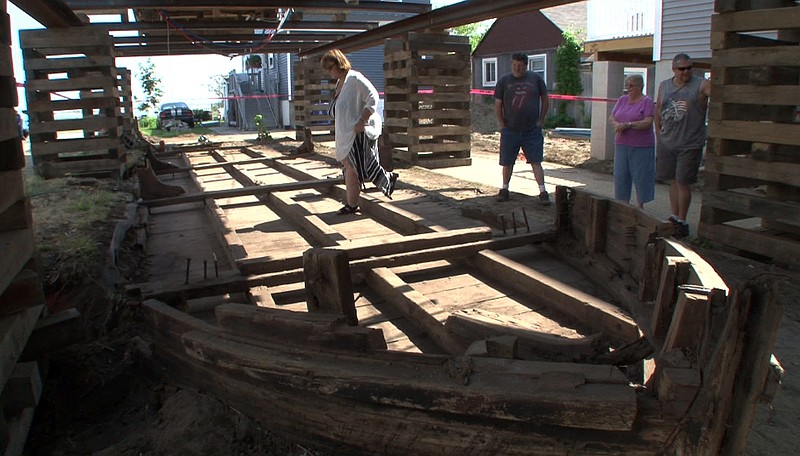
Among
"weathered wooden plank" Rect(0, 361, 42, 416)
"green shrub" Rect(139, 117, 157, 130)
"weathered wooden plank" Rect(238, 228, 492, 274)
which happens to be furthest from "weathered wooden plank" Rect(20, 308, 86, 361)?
"green shrub" Rect(139, 117, 157, 130)

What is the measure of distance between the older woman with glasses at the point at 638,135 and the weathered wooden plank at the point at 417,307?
141 inches

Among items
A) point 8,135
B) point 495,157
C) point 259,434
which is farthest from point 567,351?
point 495,157

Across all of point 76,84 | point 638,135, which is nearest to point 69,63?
point 76,84

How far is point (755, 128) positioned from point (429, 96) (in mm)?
7216

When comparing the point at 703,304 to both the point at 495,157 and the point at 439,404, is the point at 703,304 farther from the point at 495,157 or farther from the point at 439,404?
the point at 495,157

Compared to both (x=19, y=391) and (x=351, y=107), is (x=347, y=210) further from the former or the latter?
(x=19, y=391)

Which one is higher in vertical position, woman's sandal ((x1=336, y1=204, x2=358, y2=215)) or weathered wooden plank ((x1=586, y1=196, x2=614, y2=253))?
weathered wooden plank ((x1=586, y1=196, x2=614, y2=253))

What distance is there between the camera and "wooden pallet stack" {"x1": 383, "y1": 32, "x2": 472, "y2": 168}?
11.5 metres

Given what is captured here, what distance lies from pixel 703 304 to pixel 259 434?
5.74 feet

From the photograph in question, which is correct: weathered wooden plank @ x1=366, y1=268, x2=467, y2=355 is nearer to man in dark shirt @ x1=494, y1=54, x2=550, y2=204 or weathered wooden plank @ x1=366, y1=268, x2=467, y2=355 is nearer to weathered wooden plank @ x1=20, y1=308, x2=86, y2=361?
weathered wooden plank @ x1=20, y1=308, x2=86, y2=361

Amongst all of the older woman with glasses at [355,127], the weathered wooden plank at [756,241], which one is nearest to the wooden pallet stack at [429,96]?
the older woman with glasses at [355,127]

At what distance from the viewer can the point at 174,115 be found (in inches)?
1512

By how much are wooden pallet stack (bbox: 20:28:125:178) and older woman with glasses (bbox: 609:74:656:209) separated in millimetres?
7689

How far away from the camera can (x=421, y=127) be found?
38.5 ft
